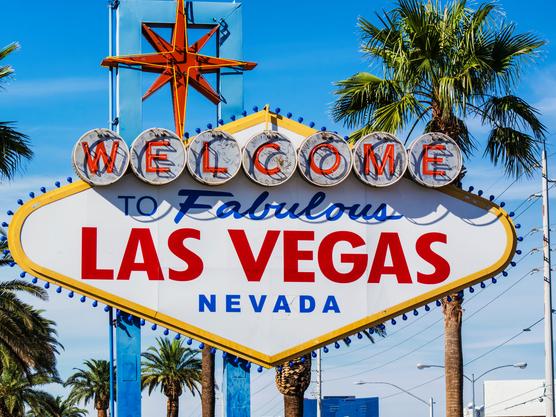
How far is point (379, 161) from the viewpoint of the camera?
18719mm

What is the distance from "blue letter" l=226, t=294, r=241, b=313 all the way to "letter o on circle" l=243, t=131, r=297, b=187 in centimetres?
175

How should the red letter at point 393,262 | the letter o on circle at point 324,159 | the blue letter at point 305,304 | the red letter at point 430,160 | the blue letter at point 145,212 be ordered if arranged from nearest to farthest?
the blue letter at point 145,212 → the blue letter at point 305,304 → the letter o on circle at point 324,159 → the red letter at point 393,262 → the red letter at point 430,160

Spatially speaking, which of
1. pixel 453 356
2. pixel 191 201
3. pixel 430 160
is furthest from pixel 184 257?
pixel 453 356

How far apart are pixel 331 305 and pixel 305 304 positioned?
0.40 meters

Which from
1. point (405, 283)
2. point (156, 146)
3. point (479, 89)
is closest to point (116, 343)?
point (156, 146)

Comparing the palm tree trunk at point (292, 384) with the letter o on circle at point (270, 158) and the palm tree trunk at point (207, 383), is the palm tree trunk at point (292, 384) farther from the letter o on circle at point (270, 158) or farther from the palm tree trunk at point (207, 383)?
the letter o on circle at point (270, 158)

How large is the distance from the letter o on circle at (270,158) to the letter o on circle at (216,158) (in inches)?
8.7

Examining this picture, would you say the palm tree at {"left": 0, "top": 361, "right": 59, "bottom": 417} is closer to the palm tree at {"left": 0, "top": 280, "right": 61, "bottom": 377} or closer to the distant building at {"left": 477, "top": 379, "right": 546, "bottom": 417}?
the palm tree at {"left": 0, "top": 280, "right": 61, "bottom": 377}

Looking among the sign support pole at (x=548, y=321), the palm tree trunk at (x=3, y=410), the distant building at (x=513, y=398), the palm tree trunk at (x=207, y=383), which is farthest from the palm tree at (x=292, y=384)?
the distant building at (x=513, y=398)

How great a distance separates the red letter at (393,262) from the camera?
61.1 feet

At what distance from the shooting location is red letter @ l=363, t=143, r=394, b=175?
18.7 metres

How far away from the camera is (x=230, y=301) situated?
18125 mm

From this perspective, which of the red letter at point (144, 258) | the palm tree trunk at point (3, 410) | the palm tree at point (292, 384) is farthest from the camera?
the palm tree trunk at point (3, 410)

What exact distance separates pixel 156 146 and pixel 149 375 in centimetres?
4651
